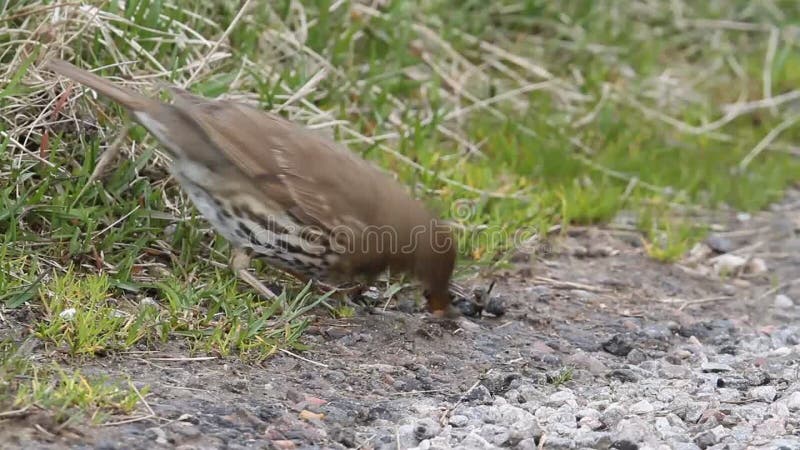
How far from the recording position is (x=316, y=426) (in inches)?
171

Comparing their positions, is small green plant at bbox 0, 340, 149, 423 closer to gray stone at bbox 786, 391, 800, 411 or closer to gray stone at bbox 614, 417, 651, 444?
gray stone at bbox 614, 417, 651, 444

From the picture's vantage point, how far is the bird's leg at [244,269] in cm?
541

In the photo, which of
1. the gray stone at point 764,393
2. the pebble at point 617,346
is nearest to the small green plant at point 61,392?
the pebble at point 617,346

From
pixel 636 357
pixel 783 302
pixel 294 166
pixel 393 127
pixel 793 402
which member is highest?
pixel 294 166

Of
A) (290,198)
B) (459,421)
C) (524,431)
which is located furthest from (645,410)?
(290,198)

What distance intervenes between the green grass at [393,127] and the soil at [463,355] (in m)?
0.17

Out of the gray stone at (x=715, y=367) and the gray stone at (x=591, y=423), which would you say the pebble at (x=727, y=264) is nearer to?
the gray stone at (x=715, y=367)

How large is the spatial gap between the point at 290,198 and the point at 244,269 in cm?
47

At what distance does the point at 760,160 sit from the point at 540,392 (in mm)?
4131

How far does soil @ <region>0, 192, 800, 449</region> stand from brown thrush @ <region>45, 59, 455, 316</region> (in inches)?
12.1

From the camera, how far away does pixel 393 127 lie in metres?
7.29

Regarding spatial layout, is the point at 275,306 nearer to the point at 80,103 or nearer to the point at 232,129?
the point at 232,129

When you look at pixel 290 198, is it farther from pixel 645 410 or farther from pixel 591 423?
pixel 645 410

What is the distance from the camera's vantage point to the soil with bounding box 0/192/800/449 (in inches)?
167
